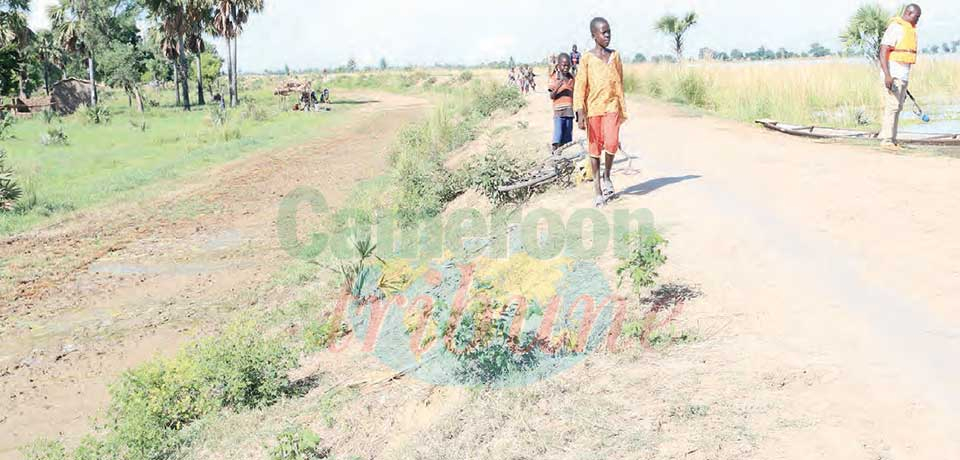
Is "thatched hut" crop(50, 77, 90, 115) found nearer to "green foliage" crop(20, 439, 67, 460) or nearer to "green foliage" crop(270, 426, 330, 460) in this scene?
"green foliage" crop(20, 439, 67, 460)

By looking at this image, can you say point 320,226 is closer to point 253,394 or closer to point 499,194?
point 499,194

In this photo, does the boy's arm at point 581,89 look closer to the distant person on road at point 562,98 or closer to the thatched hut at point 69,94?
the distant person on road at point 562,98

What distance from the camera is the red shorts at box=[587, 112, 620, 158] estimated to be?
7410mm

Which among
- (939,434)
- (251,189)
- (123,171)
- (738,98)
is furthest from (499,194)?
(123,171)

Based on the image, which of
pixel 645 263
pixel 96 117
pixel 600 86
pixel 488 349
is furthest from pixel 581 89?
pixel 96 117

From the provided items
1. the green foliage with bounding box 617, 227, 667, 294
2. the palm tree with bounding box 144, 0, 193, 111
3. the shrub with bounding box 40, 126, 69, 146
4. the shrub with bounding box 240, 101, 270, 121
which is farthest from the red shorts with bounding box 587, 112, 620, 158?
the palm tree with bounding box 144, 0, 193, 111

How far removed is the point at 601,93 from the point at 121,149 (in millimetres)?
19011

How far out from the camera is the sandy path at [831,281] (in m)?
3.60

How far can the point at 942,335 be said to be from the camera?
4.27 metres

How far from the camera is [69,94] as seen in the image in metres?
42.3

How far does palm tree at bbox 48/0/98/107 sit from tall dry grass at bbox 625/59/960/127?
101ft

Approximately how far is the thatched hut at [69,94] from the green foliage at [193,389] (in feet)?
133

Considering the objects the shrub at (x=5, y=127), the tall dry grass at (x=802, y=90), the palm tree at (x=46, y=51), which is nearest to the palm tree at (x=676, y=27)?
the tall dry grass at (x=802, y=90)

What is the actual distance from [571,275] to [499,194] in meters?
3.26
